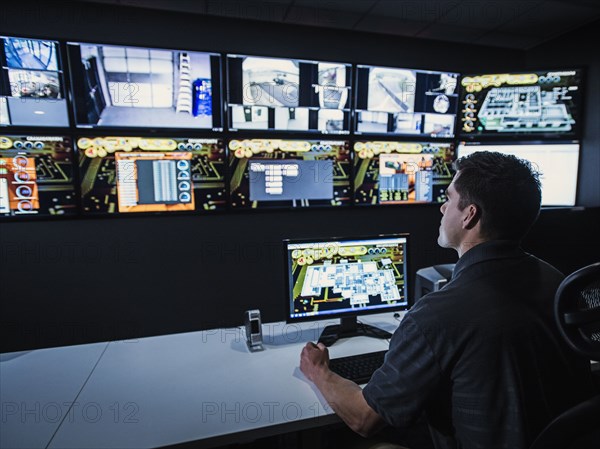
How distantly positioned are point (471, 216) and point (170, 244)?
2.20 meters

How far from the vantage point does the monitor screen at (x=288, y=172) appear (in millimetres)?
2670

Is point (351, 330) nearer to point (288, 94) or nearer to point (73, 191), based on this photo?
point (288, 94)

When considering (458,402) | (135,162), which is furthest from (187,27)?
(458,402)

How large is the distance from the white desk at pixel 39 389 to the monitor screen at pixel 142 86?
5.00 ft

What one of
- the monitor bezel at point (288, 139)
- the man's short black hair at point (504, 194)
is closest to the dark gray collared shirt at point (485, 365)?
the man's short black hair at point (504, 194)

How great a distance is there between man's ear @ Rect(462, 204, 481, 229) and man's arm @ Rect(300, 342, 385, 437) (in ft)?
1.93

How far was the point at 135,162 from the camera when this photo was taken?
2.45 m

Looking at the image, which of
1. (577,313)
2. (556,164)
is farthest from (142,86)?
(556,164)

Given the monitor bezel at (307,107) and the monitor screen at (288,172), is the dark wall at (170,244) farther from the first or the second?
the monitor bezel at (307,107)

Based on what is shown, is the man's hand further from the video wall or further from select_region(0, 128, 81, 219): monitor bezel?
select_region(0, 128, 81, 219): monitor bezel

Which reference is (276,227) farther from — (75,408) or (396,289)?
(75,408)

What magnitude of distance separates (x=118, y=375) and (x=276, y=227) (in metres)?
1.73

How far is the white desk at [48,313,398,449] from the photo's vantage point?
101 cm

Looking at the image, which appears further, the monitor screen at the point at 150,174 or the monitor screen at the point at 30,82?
the monitor screen at the point at 150,174
